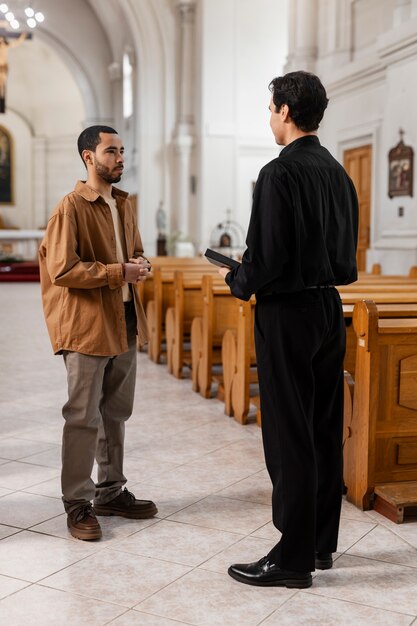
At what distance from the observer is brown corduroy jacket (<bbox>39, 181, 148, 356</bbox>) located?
3457 mm

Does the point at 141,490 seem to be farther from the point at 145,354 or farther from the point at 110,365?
the point at 145,354

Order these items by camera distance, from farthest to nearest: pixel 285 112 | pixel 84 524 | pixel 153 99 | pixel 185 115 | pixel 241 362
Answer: pixel 153 99
pixel 185 115
pixel 241 362
pixel 84 524
pixel 285 112

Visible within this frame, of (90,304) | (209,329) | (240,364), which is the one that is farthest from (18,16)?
(90,304)

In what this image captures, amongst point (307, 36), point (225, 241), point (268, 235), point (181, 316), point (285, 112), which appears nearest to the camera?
point (268, 235)

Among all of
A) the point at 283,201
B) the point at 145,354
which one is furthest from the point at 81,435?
the point at 145,354

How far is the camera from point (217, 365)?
27.1 ft

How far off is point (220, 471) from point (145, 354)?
4.72 meters

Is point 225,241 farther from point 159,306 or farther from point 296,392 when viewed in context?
point 296,392

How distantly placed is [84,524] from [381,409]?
1587 mm

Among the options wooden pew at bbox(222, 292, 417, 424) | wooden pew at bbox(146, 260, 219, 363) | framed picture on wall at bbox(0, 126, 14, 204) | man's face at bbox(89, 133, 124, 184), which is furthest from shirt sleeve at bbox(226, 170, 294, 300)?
framed picture on wall at bbox(0, 126, 14, 204)

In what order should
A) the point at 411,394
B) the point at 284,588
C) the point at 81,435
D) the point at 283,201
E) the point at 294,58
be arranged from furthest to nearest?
the point at 294,58 → the point at 411,394 → the point at 81,435 → the point at 284,588 → the point at 283,201

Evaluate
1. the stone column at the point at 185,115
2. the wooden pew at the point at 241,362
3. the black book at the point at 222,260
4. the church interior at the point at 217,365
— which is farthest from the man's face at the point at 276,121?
the stone column at the point at 185,115

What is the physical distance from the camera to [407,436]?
165 inches

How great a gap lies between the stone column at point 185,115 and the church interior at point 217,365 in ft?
0.16
